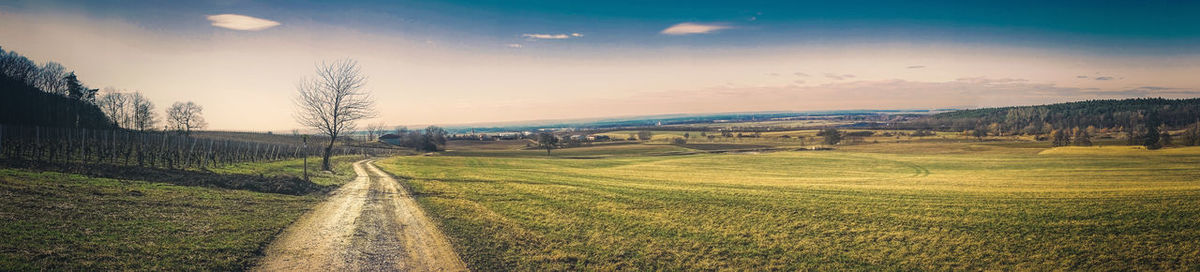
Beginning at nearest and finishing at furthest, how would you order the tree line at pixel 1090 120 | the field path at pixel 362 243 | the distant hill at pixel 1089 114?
the field path at pixel 362 243
the tree line at pixel 1090 120
the distant hill at pixel 1089 114

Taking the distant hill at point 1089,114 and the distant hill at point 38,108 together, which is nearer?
the distant hill at point 38,108

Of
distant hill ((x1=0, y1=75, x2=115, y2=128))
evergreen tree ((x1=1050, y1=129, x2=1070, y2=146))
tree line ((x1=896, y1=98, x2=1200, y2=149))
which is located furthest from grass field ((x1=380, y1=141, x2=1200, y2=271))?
evergreen tree ((x1=1050, y1=129, x2=1070, y2=146))

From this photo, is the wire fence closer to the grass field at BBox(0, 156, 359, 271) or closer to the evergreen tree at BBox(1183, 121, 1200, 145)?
the grass field at BBox(0, 156, 359, 271)

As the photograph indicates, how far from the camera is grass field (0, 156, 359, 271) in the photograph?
909 centimetres

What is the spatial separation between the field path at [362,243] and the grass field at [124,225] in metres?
0.61

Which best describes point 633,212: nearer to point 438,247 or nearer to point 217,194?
point 438,247

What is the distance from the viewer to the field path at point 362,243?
10.3m

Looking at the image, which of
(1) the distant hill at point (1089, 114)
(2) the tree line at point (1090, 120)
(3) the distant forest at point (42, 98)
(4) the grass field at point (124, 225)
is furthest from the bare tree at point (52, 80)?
(1) the distant hill at point (1089, 114)

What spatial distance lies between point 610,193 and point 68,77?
94.5 m

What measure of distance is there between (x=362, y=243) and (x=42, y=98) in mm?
86962

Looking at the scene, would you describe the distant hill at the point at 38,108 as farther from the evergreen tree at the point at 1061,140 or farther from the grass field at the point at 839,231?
the evergreen tree at the point at 1061,140

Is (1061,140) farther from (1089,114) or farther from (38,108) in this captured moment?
(38,108)

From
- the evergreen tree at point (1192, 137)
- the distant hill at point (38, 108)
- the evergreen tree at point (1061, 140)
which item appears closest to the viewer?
the evergreen tree at point (1192, 137)

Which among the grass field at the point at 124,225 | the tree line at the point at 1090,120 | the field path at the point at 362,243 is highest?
the tree line at the point at 1090,120
